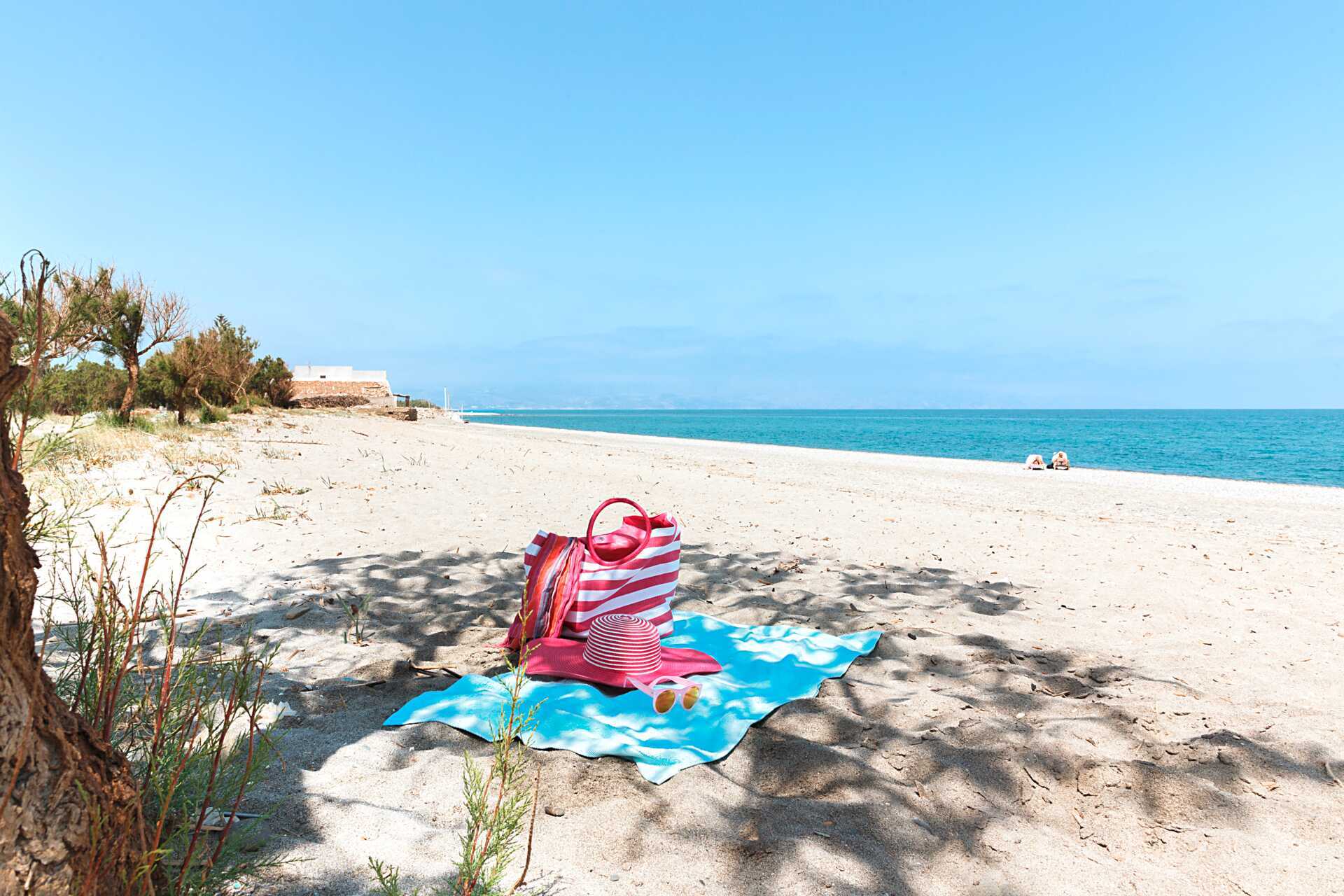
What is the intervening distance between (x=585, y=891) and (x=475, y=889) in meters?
0.39

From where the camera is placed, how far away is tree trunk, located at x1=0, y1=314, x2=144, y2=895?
1.30m

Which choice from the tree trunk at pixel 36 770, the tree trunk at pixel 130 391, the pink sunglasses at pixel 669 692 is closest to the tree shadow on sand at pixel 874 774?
the pink sunglasses at pixel 669 692

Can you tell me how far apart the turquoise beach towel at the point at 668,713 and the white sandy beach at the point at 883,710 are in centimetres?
9

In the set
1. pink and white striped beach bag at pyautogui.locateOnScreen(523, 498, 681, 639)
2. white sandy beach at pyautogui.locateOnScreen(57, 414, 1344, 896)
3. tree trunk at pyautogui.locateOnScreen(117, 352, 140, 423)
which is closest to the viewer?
white sandy beach at pyautogui.locateOnScreen(57, 414, 1344, 896)

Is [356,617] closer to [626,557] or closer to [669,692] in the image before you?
[626,557]

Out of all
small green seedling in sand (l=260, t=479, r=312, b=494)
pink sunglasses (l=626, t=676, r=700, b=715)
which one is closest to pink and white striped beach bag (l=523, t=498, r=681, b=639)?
pink sunglasses (l=626, t=676, r=700, b=715)

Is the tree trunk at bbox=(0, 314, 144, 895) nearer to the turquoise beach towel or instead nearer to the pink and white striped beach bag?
the turquoise beach towel

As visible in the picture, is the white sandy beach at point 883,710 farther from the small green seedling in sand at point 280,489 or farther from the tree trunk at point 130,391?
the tree trunk at point 130,391

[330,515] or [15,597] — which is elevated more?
[15,597]

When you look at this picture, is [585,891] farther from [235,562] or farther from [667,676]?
[235,562]

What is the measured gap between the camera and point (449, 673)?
154 inches

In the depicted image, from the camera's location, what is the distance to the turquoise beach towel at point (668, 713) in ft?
10.0

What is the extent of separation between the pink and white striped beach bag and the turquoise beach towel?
0.96ft

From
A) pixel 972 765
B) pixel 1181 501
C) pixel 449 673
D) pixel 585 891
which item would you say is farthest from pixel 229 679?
pixel 1181 501
